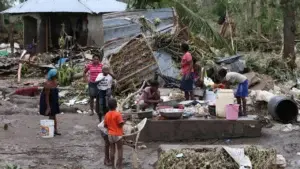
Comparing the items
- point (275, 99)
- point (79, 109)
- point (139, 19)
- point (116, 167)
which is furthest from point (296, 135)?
point (139, 19)

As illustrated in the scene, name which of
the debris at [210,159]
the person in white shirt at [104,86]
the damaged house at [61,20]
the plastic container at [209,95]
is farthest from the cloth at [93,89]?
the damaged house at [61,20]

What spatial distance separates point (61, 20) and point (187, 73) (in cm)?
1598

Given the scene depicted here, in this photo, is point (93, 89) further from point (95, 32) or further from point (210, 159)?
point (95, 32)

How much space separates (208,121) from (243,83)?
130 centimetres

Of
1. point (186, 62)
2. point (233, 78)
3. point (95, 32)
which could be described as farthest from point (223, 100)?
point (95, 32)

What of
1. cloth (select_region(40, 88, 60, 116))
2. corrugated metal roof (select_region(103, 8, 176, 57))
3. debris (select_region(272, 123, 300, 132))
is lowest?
debris (select_region(272, 123, 300, 132))

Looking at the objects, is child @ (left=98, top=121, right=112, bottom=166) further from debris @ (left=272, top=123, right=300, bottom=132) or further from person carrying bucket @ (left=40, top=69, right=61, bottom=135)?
debris @ (left=272, top=123, right=300, bottom=132)

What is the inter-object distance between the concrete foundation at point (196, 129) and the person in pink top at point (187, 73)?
215cm

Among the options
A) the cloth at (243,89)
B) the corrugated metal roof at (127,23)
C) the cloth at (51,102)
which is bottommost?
the cloth at (51,102)

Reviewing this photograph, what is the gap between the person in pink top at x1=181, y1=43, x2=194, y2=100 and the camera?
11.6 metres

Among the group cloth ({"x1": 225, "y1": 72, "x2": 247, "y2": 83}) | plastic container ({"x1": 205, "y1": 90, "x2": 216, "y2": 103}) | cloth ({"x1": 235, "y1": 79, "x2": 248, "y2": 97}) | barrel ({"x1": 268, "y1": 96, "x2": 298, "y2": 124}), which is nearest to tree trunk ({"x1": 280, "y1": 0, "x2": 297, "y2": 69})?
plastic container ({"x1": 205, "y1": 90, "x2": 216, "y2": 103})

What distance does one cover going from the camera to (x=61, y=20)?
26469 mm

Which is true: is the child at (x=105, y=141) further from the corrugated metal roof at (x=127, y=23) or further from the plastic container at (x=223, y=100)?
the corrugated metal roof at (x=127, y=23)

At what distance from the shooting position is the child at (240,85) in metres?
10.3
